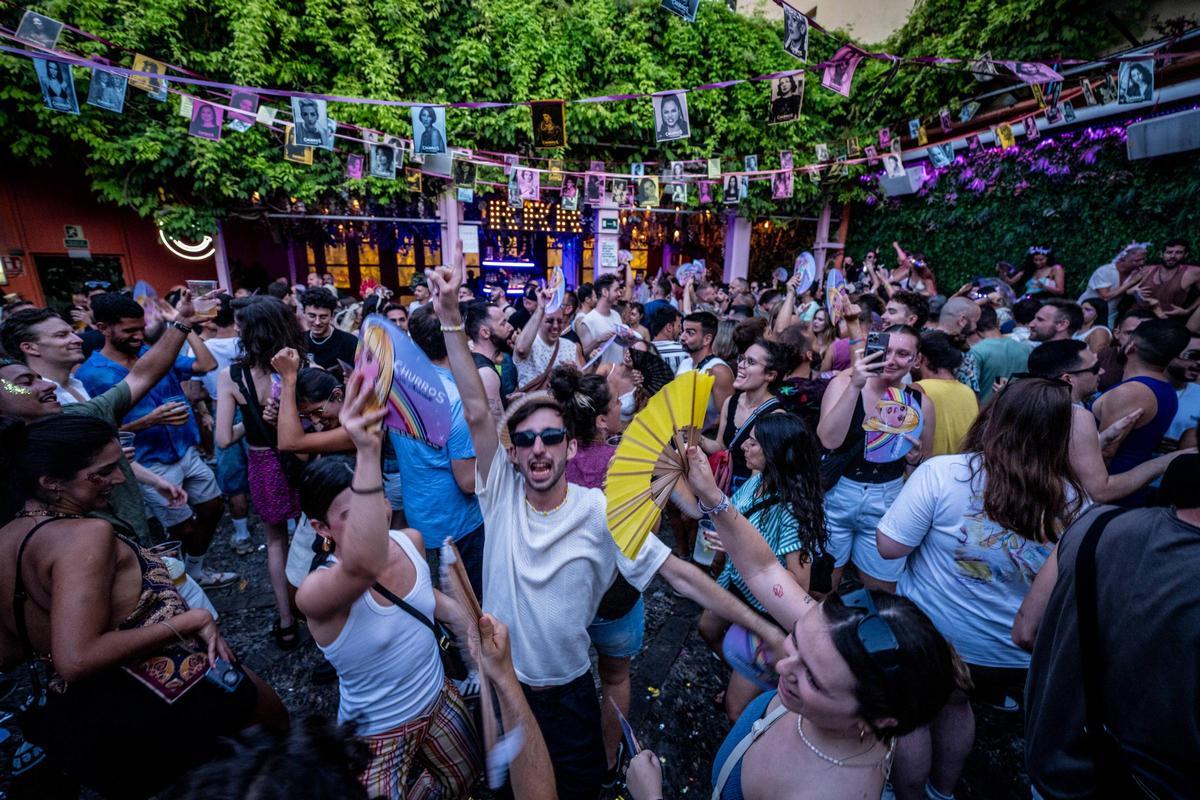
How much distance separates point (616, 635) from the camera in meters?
2.55

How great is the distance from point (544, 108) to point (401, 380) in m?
7.25

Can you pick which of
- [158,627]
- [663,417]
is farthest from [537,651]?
[158,627]

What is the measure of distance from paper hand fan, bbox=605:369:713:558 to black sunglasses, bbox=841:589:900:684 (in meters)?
0.66

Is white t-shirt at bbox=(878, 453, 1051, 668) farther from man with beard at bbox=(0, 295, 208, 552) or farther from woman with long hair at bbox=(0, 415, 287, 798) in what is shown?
man with beard at bbox=(0, 295, 208, 552)

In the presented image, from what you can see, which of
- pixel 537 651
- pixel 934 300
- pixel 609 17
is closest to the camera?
pixel 537 651

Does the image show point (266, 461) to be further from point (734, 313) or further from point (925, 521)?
point (734, 313)

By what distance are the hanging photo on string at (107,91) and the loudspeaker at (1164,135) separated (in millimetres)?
16272

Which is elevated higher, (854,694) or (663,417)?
(663,417)

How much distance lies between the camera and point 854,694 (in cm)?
124

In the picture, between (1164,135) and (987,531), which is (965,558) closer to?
(987,531)

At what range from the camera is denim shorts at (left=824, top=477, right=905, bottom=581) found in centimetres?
328

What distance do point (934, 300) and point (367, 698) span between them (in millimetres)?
7904

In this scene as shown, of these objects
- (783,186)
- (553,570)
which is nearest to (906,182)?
(783,186)

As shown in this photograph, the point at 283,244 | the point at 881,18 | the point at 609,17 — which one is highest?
the point at 881,18
